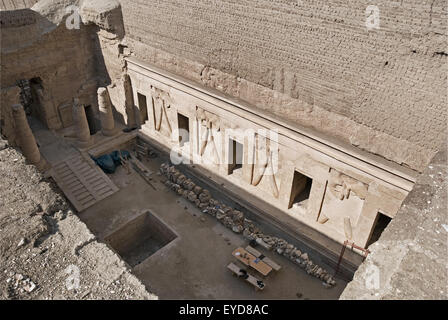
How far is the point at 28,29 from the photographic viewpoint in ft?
37.9

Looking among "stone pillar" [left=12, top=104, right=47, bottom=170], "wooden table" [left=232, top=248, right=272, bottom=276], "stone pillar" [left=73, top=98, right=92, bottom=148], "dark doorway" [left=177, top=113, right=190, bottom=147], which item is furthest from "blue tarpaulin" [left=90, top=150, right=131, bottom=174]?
"wooden table" [left=232, top=248, right=272, bottom=276]

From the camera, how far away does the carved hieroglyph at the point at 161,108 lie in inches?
466

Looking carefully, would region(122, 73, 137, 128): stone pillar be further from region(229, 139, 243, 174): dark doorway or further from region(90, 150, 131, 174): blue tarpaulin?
region(229, 139, 243, 174): dark doorway

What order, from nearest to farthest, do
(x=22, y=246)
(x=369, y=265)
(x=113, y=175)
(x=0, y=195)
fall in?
(x=369, y=265) → (x=22, y=246) → (x=0, y=195) → (x=113, y=175)

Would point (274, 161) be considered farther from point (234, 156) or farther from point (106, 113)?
point (106, 113)

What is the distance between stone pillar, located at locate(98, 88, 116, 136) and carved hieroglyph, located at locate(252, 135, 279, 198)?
651cm

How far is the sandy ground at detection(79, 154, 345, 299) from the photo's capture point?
849cm

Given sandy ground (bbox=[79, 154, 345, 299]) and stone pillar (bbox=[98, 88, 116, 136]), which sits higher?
stone pillar (bbox=[98, 88, 116, 136])

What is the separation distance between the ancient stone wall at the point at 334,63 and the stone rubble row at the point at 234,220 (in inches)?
133

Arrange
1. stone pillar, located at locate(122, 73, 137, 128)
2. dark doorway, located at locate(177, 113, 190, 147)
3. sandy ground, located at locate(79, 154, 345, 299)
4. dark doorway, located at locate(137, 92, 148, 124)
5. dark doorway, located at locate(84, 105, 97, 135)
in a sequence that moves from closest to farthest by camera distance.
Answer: sandy ground, located at locate(79, 154, 345, 299) < dark doorway, located at locate(177, 113, 190, 147) < stone pillar, located at locate(122, 73, 137, 128) < dark doorway, located at locate(137, 92, 148, 124) < dark doorway, located at locate(84, 105, 97, 135)

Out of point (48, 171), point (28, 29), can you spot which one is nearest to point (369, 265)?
point (48, 171)

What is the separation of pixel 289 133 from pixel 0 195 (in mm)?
6297

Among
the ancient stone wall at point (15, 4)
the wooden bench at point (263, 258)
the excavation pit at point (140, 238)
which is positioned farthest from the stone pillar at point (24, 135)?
the wooden bench at point (263, 258)

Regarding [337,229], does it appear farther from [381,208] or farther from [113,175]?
[113,175]
